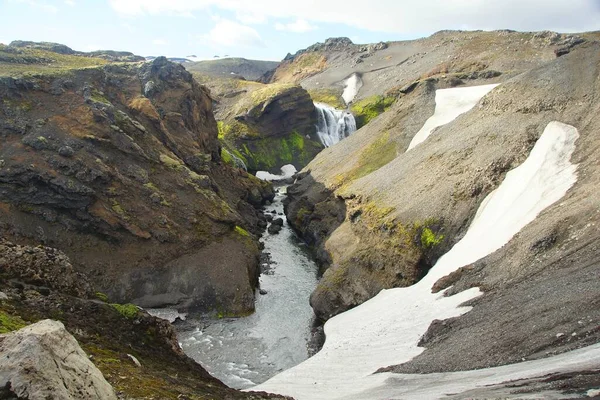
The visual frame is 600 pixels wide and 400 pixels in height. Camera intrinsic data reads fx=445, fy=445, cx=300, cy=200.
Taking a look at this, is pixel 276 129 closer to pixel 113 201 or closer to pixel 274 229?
pixel 274 229

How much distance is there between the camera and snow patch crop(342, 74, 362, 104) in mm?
144038

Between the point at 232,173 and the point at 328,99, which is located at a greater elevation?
the point at 328,99

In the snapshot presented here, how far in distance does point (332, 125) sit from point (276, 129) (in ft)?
49.2

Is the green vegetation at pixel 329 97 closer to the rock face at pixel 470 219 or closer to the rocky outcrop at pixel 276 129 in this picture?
the rocky outcrop at pixel 276 129

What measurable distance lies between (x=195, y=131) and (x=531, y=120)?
42.5 meters

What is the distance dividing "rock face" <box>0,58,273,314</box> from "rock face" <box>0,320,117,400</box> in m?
29.8

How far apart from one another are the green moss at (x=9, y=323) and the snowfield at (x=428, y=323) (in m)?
11.8

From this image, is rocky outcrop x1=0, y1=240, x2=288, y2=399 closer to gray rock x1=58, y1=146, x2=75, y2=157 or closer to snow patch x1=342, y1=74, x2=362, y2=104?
gray rock x1=58, y1=146, x2=75, y2=157

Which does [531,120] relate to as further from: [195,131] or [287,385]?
[195,131]

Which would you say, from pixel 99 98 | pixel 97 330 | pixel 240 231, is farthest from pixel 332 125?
pixel 97 330

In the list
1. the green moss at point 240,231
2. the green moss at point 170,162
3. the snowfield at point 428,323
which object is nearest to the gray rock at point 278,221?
the green moss at point 240,231

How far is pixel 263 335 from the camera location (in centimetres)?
3547

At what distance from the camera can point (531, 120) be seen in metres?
43.4

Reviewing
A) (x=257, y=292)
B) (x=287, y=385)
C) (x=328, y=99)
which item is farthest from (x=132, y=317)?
(x=328, y=99)
